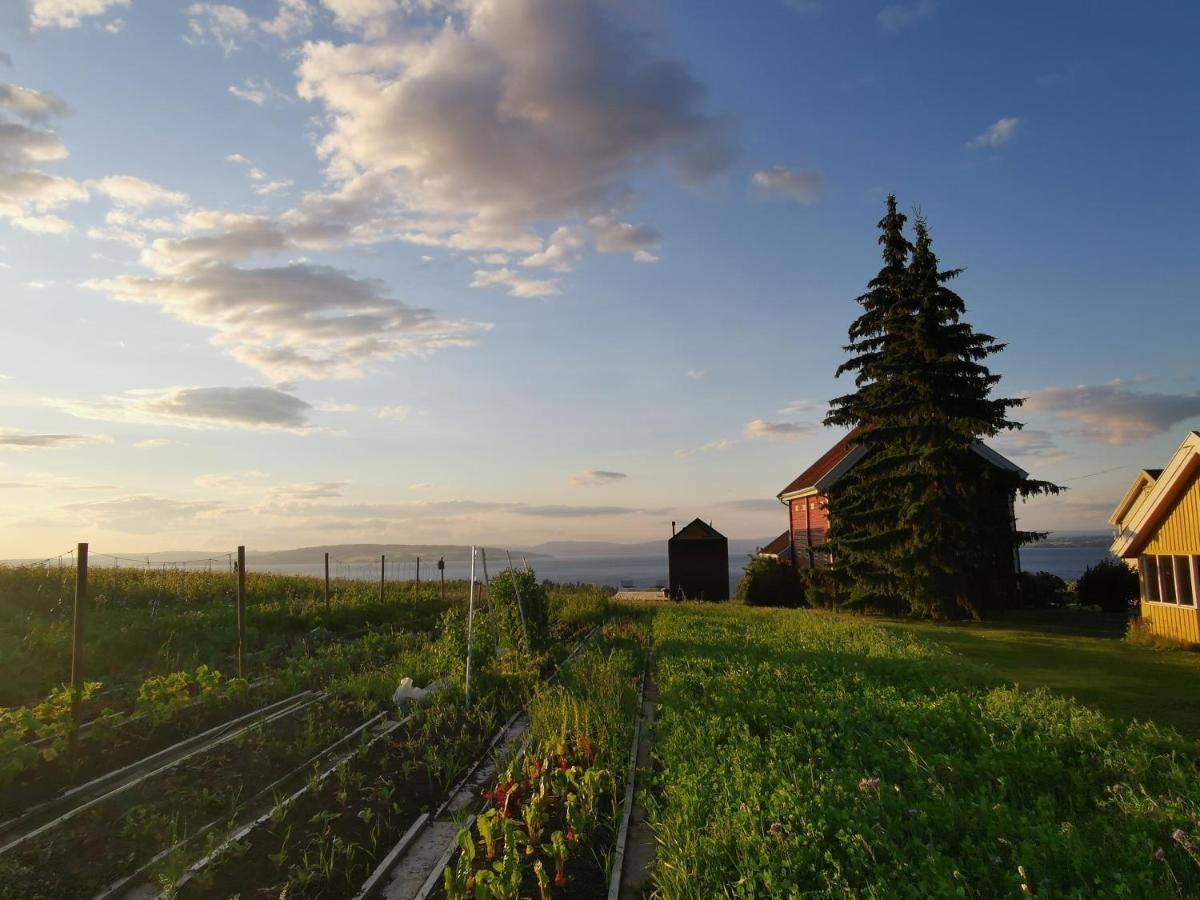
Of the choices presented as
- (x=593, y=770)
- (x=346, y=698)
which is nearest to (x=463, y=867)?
(x=593, y=770)

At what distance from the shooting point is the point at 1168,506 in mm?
16203

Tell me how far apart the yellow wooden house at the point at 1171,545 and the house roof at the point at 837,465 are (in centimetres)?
712

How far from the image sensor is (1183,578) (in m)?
16.1

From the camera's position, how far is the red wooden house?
2841 centimetres

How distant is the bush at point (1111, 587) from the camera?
26172 millimetres

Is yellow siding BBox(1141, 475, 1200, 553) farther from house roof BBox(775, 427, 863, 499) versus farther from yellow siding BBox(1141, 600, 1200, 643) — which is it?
house roof BBox(775, 427, 863, 499)

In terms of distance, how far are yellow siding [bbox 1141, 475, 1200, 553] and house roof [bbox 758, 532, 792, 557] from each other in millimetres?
19399

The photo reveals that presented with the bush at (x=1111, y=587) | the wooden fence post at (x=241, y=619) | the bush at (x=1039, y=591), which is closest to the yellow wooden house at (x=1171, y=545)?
the bush at (x=1039, y=591)

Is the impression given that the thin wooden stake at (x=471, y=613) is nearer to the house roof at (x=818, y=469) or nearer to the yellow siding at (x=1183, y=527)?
the yellow siding at (x=1183, y=527)

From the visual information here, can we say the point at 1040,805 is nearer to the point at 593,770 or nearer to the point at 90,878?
the point at 593,770

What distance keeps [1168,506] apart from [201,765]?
18.9m

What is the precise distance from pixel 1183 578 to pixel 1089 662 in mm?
4044

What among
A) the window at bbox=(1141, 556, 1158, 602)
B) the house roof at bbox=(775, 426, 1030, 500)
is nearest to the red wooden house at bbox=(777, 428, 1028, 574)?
the house roof at bbox=(775, 426, 1030, 500)

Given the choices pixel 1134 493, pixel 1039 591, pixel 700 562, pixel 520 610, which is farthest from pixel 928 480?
pixel 700 562
